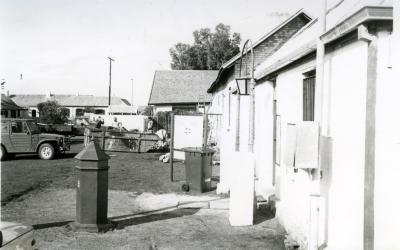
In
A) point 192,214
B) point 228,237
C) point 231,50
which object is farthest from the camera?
point 231,50

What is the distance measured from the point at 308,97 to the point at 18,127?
14.6m

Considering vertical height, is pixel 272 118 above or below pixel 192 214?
above

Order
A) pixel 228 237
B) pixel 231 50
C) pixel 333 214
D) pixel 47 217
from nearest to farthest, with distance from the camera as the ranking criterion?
pixel 333 214, pixel 228 237, pixel 47 217, pixel 231 50

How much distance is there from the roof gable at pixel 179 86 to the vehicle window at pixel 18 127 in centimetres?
2495

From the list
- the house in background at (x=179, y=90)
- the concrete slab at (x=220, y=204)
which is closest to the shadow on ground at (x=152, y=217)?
→ the concrete slab at (x=220, y=204)

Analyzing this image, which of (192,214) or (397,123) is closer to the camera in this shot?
(397,123)

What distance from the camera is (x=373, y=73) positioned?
4418 millimetres

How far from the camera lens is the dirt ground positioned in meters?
6.62

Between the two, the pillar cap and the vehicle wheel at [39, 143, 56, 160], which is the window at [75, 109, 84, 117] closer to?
the vehicle wheel at [39, 143, 56, 160]

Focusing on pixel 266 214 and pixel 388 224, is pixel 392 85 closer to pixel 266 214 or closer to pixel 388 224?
pixel 388 224

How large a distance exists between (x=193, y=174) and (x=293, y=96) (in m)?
4.63

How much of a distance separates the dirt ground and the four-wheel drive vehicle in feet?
13.6

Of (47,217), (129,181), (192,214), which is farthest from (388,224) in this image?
(129,181)

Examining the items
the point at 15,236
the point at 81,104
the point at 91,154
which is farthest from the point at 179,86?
the point at 81,104
